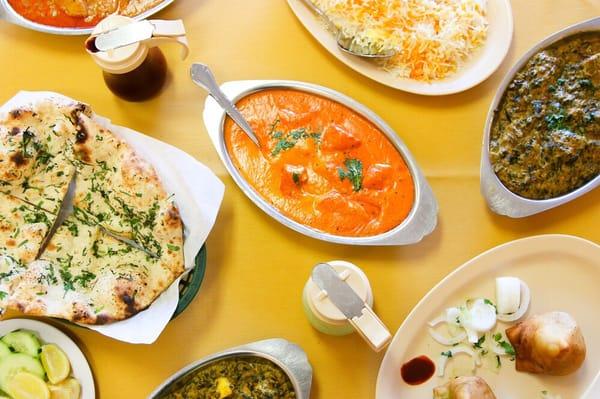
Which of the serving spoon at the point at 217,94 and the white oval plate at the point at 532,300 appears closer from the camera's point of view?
the white oval plate at the point at 532,300

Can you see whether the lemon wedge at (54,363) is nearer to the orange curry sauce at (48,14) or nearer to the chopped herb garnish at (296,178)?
the chopped herb garnish at (296,178)

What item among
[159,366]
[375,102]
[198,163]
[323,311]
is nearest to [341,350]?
[323,311]

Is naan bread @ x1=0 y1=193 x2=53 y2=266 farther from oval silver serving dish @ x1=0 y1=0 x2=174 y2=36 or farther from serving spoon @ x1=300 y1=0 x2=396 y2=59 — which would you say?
serving spoon @ x1=300 y1=0 x2=396 y2=59

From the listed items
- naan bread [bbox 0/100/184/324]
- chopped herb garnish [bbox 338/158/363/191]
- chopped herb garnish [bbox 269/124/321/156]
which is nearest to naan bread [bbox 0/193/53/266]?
naan bread [bbox 0/100/184/324]

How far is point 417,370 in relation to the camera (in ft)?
7.30

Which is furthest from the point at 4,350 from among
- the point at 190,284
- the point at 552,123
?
the point at 552,123

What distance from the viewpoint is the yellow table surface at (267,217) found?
227cm

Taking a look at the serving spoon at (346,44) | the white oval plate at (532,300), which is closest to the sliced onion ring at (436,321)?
the white oval plate at (532,300)

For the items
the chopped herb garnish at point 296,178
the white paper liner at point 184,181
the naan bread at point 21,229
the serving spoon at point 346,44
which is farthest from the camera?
the serving spoon at point 346,44

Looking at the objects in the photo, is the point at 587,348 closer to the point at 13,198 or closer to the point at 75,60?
the point at 13,198

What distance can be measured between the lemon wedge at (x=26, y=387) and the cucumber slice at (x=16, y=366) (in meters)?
0.02

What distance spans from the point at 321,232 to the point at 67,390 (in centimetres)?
108

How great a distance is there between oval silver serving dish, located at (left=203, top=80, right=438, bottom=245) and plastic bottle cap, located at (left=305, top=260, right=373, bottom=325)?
0.13m

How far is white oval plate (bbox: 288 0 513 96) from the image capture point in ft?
8.27
